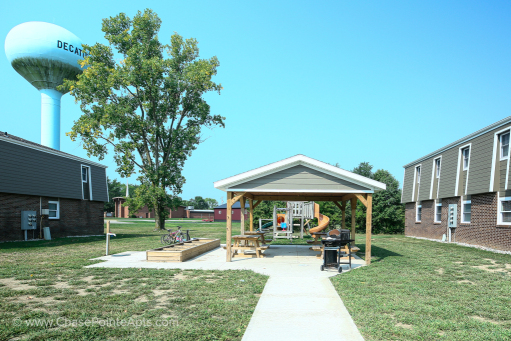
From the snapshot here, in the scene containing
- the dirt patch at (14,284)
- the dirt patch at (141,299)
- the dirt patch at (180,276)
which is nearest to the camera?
the dirt patch at (141,299)

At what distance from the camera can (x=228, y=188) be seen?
12023 mm

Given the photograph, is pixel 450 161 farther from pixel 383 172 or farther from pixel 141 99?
pixel 141 99

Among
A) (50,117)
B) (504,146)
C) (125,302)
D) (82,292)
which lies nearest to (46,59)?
(50,117)

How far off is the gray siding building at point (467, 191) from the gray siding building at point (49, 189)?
2232 centimetres

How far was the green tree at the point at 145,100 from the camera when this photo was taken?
2699 centimetres

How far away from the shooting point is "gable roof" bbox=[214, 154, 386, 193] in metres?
11.5

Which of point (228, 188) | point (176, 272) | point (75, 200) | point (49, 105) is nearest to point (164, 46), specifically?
point (49, 105)

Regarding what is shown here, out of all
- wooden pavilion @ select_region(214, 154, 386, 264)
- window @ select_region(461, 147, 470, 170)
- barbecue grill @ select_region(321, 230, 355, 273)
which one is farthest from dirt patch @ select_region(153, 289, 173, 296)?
window @ select_region(461, 147, 470, 170)

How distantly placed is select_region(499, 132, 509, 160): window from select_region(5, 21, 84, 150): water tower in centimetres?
3004

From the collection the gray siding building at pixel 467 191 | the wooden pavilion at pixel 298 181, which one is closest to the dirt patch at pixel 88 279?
the wooden pavilion at pixel 298 181

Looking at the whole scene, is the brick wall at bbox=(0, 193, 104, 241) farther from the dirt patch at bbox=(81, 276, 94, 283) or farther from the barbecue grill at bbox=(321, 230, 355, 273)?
the barbecue grill at bbox=(321, 230, 355, 273)

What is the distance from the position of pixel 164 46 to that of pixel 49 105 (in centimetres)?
1109

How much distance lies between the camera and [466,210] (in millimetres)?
19297

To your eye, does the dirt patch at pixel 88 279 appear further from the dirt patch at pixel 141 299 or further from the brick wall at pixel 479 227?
the brick wall at pixel 479 227
